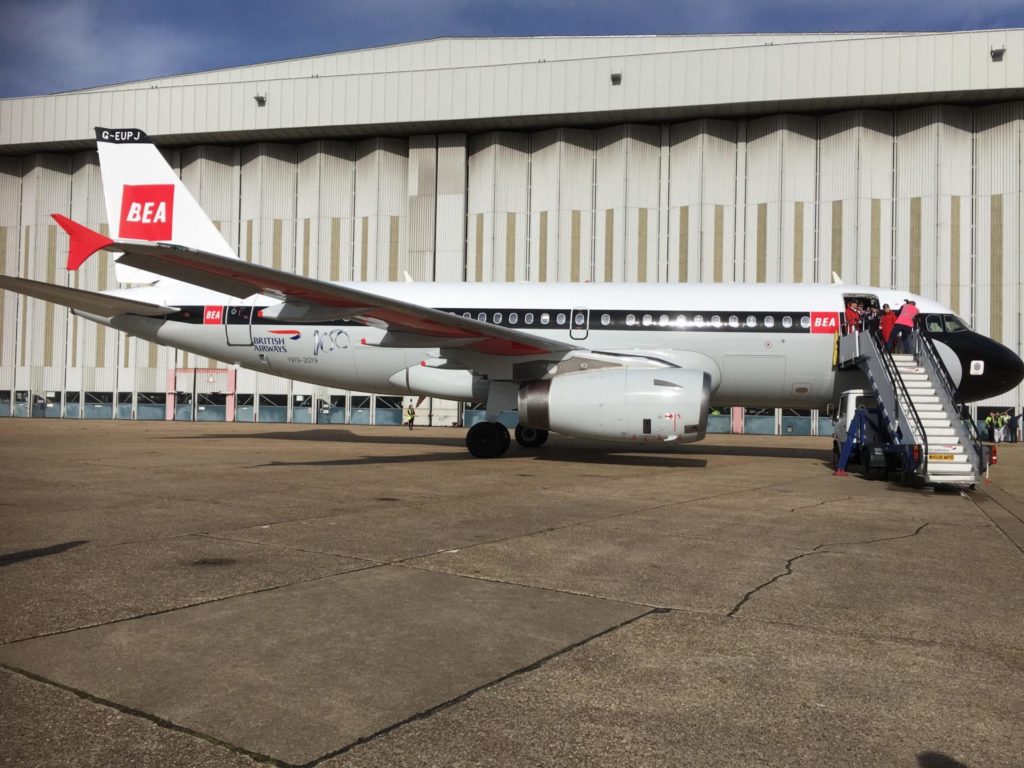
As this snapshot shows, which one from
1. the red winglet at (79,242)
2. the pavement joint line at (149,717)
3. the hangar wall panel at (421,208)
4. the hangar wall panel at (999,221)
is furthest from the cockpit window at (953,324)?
the hangar wall panel at (421,208)

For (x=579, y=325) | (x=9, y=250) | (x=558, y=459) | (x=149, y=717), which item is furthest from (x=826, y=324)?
(x=9, y=250)

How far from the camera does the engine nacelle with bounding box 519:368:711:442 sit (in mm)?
12008

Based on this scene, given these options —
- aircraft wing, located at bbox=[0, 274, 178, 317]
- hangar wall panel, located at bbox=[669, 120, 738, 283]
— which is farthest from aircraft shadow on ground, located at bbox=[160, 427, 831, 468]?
hangar wall panel, located at bbox=[669, 120, 738, 283]

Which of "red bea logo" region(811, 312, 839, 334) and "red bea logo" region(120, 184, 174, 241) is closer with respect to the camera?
"red bea logo" region(811, 312, 839, 334)

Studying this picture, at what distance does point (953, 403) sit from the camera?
37.6 ft

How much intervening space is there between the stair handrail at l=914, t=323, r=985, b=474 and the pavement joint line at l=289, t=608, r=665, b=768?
910cm

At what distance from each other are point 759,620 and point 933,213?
102ft

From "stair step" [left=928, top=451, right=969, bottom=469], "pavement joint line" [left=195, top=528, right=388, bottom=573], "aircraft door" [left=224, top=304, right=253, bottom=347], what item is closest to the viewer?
"pavement joint line" [left=195, top=528, right=388, bottom=573]

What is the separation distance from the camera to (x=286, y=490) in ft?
29.6

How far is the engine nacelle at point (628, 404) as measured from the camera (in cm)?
1201

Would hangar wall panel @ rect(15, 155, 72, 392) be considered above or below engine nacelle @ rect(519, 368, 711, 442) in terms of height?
above

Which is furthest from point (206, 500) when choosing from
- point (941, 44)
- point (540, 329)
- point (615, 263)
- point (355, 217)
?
point (941, 44)

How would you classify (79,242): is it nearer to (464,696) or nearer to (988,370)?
(464,696)

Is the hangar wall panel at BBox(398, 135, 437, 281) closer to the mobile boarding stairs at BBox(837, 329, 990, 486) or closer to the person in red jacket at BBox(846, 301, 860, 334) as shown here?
the person in red jacket at BBox(846, 301, 860, 334)
